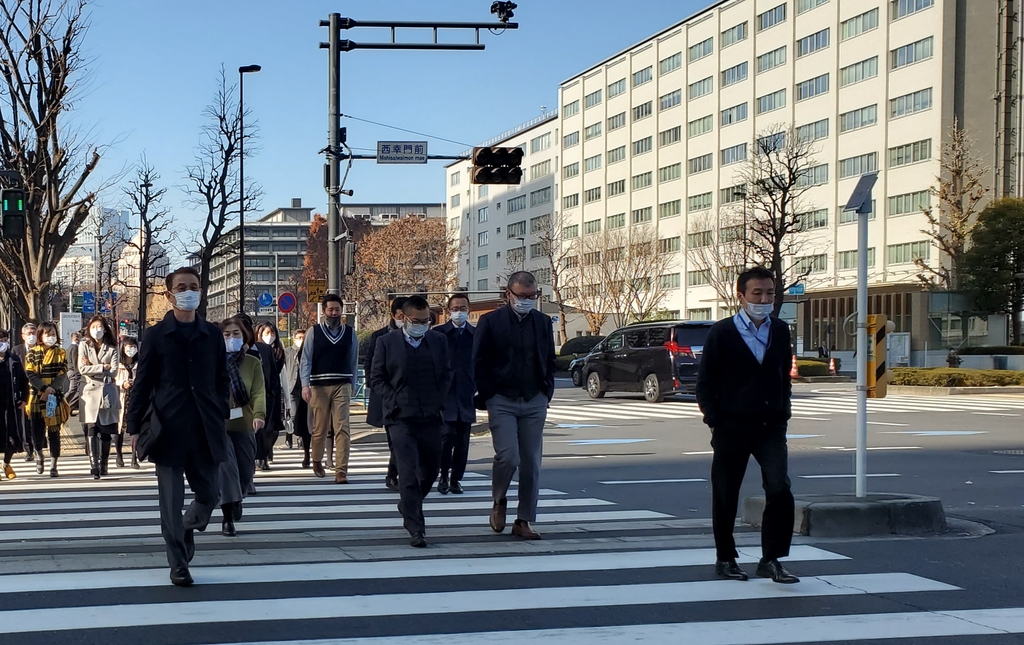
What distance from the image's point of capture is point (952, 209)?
54.2 metres

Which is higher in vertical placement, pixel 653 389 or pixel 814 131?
pixel 814 131

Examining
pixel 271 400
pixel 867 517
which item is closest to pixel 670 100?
pixel 271 400

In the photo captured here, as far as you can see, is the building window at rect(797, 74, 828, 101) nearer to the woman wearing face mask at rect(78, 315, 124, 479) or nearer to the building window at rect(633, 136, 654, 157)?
the building window at rect(633, 136, 654, 157)

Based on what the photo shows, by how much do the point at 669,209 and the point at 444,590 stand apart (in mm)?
77889

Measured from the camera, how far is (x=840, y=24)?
66438 millimetres

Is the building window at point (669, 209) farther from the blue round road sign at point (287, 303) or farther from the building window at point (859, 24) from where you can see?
the blue round road sign at point (287, 303)

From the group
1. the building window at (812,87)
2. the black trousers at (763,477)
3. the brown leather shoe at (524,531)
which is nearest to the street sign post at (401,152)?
the brown leather shoe at (524,531)

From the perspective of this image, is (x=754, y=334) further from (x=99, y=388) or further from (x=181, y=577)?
(x=99, y=388)

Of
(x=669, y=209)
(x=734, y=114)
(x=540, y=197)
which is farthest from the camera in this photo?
(x=540, y=197)

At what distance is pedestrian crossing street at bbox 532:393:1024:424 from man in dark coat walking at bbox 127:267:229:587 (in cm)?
1507

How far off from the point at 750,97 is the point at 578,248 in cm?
1457

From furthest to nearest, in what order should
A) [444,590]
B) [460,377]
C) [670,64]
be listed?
[670,64]
[460,377]
[444,590]

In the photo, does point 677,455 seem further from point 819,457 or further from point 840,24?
point 840,24

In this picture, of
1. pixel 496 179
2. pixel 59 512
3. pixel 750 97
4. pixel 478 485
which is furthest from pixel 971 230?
pixel 59 512
